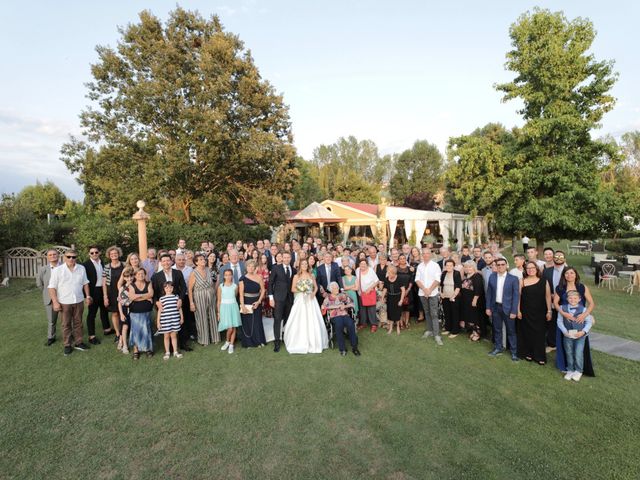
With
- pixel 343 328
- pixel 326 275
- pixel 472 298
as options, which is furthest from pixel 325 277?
pixel 472 298

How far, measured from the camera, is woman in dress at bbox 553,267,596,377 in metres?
4.86

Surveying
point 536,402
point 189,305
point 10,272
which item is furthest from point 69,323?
point 10,272

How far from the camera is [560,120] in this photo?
11.4m

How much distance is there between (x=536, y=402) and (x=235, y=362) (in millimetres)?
4227

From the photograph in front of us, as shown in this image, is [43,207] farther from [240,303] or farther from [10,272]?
[240,303]

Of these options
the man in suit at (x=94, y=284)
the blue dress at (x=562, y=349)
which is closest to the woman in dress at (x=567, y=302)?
the blue dress at (x=562, y=349)

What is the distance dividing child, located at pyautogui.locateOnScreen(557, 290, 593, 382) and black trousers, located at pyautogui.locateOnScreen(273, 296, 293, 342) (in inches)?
169

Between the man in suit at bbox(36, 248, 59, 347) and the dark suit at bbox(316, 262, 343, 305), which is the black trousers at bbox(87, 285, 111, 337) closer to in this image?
the man in suit at bbox(36, 248, 59, 347)

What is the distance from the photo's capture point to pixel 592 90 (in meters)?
11.8

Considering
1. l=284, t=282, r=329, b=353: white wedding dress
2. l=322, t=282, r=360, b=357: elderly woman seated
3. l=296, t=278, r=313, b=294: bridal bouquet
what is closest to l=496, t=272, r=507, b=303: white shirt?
l=322, t=282, r=360, b=357: elderly woman seated

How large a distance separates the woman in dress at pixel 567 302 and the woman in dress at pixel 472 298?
1.38 meters

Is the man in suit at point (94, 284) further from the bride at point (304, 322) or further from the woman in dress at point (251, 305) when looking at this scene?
the bride at point (304, 322)

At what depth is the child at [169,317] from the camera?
5723 mm

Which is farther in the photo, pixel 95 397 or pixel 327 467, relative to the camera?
pixel 95 397
